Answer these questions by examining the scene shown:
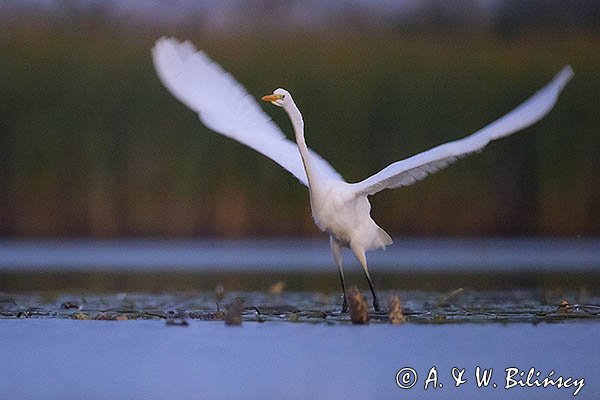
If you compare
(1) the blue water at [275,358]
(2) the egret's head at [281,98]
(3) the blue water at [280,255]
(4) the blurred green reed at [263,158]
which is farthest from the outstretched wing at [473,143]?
(4) the blurred green reed at [263,158]

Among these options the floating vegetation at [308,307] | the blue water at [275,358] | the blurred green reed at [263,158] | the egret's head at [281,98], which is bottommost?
the blue water at [275,358]

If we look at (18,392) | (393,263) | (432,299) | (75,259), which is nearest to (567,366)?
(18,392)

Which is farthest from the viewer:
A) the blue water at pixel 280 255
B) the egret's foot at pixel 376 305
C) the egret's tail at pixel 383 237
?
the blue water at pixel 280 255

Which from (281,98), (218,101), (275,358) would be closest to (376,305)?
(281,98)

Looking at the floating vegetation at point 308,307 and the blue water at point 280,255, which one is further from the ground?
the blue water at point 280,255

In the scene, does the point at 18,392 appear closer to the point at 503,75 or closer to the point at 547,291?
the point at 547,291

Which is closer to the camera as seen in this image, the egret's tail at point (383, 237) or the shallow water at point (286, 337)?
the shallow water at point (286, 337)

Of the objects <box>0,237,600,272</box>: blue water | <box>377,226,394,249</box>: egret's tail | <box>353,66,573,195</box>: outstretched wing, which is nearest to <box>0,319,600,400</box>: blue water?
<box>353,66,573,195</box>: outstretched wing

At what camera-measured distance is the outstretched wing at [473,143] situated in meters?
8.63

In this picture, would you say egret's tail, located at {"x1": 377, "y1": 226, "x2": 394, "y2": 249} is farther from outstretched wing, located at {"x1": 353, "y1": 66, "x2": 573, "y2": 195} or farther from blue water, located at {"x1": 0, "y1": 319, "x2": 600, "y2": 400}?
blue water, located at {"x1": 0, "y1": 319, "x2": 600, "y2": 400}

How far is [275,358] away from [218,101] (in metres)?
3.35

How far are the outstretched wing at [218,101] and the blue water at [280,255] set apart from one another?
176 inches

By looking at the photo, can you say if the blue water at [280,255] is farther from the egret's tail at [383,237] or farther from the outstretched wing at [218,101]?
the egret's tail at [383,237]

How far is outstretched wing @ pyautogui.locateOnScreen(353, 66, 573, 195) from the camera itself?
28.3 feet
